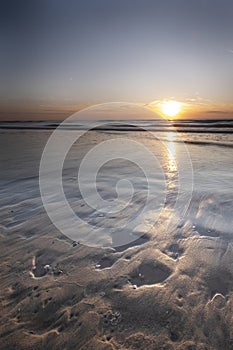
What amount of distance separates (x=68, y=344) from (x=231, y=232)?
265 cm

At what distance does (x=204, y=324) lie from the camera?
6.55 ft

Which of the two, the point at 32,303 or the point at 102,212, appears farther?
the point at 102,212

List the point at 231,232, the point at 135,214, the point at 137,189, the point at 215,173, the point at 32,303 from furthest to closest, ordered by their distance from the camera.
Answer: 1. the point at 215,173
2. the point at 137,189
3. the point at 135,214
4. the point at 231,232
5. the point at 32,303

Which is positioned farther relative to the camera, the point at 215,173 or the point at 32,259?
the point at 215,173

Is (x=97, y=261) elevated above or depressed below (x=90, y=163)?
below

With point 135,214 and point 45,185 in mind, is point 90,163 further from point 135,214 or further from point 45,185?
point 135,214

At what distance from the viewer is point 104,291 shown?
2.39 m

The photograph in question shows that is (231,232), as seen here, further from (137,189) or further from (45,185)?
(45,185)

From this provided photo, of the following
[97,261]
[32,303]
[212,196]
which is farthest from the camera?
[212,196]

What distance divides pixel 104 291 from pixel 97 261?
513 millimetres

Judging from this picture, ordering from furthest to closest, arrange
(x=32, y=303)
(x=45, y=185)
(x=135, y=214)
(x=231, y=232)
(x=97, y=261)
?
1. (x=45, y=185)
2. (x=135, y=214)
3. (x=231, y=232)
4. (x=97, y=261)
5. (x=32, y=303)

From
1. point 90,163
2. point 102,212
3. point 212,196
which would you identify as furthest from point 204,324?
point 90,163

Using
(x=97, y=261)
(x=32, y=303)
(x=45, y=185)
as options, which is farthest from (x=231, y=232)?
(x=45, y=185)

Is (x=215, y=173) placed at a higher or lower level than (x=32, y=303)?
higher
